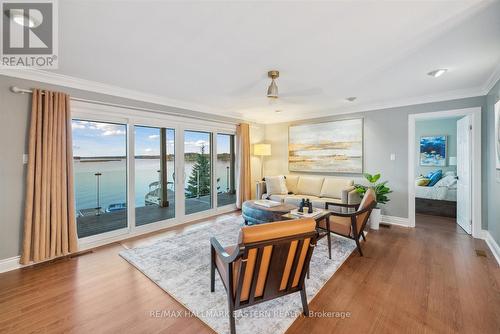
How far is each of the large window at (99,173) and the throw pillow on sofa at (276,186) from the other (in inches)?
120

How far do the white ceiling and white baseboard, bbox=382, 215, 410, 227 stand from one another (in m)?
2.43

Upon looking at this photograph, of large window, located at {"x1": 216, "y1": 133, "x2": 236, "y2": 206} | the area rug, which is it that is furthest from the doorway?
large window, located at {"x1": 216, "y1": 133, "x2": 236, "y2": 206}

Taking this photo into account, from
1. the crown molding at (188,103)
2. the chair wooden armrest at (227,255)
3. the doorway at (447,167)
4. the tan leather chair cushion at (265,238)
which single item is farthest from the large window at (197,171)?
the doorway at (447,167)

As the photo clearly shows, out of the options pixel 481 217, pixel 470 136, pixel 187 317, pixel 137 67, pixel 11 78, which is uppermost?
pixel 137 67

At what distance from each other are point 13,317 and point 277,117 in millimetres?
5559

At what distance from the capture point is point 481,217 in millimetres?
3600

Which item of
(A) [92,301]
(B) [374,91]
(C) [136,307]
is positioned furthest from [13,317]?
(B) [374,91]

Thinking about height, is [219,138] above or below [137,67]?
below

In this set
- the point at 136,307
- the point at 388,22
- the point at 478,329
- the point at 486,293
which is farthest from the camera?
the point at 486,293

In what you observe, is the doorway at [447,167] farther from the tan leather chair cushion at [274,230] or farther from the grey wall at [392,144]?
the tan leather chair cushion at [274,230]

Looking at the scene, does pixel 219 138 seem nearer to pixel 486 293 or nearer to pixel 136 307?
pixel 136 307

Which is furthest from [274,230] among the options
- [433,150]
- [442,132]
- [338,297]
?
[442,132]

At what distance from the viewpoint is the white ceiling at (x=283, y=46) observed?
1706mm

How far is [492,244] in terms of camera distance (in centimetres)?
315
